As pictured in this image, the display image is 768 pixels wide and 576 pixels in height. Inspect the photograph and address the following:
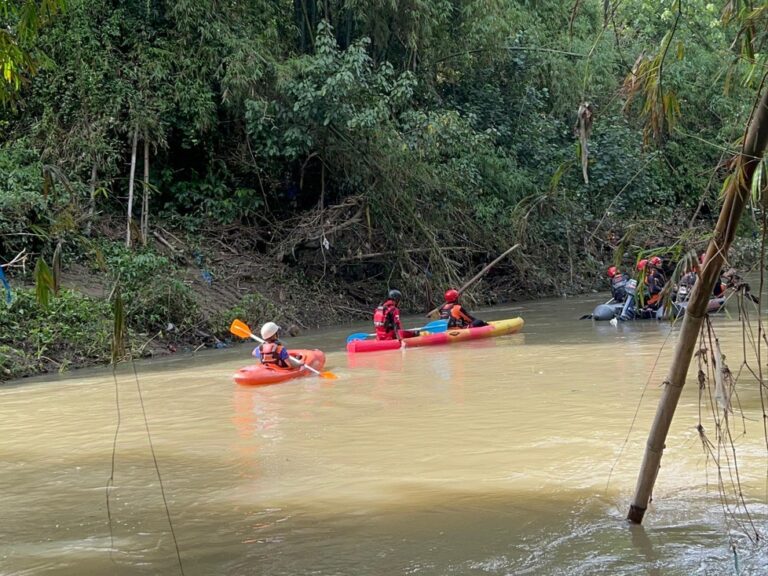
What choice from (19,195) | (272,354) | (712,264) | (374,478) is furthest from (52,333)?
(712,264)

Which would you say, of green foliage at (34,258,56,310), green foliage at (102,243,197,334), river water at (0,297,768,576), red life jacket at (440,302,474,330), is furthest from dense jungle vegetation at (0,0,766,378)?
green foliage at (34,258,56,310)

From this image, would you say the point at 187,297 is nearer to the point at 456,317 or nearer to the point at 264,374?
the point at 456,317

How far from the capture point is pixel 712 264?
11.6 ft

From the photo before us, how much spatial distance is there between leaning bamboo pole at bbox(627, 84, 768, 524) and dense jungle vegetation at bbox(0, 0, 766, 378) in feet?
32.9

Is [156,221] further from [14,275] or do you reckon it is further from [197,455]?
[197,455]

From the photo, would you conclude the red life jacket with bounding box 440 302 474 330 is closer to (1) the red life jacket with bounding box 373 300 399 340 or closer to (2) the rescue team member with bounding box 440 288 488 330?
(2) the rescue team member with bounding box 440 288 488 330

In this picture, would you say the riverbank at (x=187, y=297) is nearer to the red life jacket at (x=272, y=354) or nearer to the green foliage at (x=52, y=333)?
the green foliage at (x=52, y=333)

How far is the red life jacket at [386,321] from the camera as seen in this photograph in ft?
44.7

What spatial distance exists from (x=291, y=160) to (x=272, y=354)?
8276 millimetres

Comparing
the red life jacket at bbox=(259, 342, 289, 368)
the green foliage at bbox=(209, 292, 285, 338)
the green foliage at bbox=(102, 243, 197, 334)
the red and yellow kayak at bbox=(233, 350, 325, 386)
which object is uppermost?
the green foliage at bbox=(102, 243, 197, 334)

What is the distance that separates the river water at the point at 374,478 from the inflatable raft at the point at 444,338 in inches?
75.9

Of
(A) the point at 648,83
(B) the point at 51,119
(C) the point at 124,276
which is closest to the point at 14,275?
(C) the point at 124,276

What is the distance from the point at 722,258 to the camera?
3.45 m

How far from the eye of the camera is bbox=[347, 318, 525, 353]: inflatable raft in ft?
43.7
